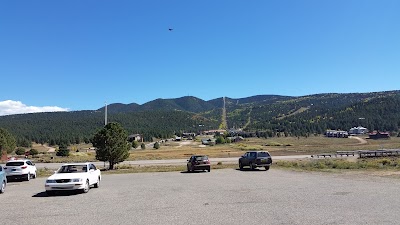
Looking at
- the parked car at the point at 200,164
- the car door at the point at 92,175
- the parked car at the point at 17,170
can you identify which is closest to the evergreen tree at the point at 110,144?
the parked car at the point at 200,164

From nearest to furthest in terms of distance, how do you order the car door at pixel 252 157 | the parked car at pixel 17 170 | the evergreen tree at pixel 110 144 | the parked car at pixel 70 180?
the parked car at pixel 70 180
the parked car at pixel 17 170
the car door at pixel 252 157
the evergreen tree at pixel 110 144

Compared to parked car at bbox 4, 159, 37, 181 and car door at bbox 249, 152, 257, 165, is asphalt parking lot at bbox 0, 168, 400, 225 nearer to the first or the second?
parked car at bbox 4, 159, 37, 181

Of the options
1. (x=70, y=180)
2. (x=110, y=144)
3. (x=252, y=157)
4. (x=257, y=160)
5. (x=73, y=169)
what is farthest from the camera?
(x=110, y=144)

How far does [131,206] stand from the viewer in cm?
1428

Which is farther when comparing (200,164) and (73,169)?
(200,164)

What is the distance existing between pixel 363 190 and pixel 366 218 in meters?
7.11

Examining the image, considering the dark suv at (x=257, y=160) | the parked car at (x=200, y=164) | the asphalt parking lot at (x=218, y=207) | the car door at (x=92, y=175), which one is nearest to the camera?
the asphalt parking lot at (x=218, y=207)

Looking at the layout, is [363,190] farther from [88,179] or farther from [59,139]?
[59,139]

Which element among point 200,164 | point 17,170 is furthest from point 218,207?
point 200,164

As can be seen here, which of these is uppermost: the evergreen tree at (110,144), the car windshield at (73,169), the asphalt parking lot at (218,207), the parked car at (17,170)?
the evergreen tree at (110,144)

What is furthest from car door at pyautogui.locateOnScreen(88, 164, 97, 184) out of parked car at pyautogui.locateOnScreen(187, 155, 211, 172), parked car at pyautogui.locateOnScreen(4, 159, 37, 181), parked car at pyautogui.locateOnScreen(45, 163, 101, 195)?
parked car at pyautogui.locateOnScreen(187, 155, 211, 172)

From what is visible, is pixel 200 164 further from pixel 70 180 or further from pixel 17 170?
pixel 70 180

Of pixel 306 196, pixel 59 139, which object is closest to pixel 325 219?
pixel 306 196

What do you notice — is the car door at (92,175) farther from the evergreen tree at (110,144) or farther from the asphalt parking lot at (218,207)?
the evergreen tree at (110,144)
